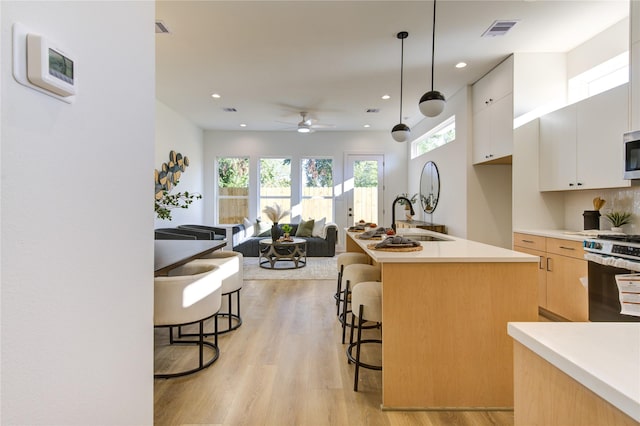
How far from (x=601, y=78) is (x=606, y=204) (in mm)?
1320

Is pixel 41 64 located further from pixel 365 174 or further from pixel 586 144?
pixel 365 174

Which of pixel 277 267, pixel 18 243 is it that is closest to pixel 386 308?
pixel 18 243

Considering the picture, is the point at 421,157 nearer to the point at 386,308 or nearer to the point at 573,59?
the point at 573,59

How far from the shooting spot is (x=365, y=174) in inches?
321

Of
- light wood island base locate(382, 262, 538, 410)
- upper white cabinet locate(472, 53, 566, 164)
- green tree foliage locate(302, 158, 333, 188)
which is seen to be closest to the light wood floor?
light wood island base locate(382, 262, 538, 410)

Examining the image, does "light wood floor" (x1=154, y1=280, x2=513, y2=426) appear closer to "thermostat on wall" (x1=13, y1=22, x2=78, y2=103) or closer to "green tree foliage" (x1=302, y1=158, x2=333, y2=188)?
"thermostat on wall" (x1=13, y1=22, x2=78, y2=103)

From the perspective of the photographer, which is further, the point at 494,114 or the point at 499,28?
the point at 494,114

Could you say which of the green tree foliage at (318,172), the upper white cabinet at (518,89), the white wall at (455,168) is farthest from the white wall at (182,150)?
the upper white cabinet at (518,89)

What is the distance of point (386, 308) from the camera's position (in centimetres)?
188

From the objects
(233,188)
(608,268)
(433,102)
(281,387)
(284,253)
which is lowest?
(281,387)

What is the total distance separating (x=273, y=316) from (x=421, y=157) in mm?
5056

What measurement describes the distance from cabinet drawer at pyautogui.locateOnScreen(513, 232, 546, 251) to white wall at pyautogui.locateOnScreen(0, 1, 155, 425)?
367 cm

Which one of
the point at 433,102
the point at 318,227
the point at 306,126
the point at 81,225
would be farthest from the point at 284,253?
the point at 81,225

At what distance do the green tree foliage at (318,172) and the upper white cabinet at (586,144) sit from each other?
16.2 feet
